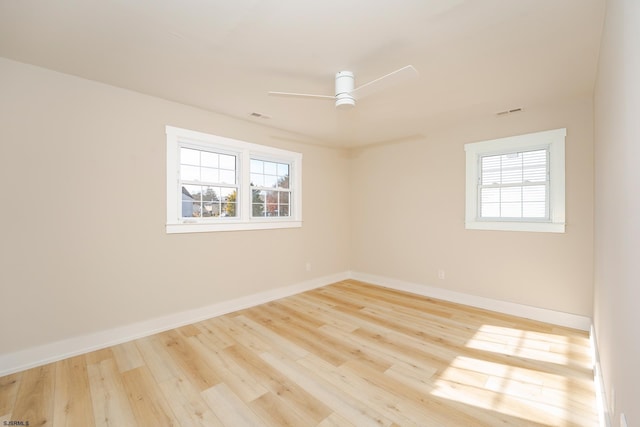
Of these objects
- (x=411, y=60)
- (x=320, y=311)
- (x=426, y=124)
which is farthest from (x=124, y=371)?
(x=426, y=124)

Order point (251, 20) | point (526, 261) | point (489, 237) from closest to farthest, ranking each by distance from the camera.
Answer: point (251, 20), point (526, 261), point (489, 237)

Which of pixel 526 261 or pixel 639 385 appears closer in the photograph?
pixel 639 385

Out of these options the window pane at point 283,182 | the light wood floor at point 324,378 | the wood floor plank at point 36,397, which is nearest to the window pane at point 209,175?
the window pane at point 283,182

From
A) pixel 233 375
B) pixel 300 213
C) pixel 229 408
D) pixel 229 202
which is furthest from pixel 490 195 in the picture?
pixel 229 408

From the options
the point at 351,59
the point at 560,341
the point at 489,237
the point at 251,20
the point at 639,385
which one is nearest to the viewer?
the point at 639,385

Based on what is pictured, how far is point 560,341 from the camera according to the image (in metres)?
2.89

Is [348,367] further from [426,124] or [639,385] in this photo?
[426,124]

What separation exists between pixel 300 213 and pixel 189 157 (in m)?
1.94

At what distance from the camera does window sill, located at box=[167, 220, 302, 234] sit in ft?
11.0

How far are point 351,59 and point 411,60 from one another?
0.52m

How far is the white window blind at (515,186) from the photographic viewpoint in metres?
3.51

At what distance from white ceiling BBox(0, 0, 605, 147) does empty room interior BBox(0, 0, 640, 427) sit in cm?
2

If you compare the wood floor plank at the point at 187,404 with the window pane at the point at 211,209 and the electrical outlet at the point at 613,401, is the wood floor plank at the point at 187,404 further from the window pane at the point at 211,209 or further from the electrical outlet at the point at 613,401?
the electrical outlet at the point at 613,401

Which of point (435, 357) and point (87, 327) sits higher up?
point (87, 327)
